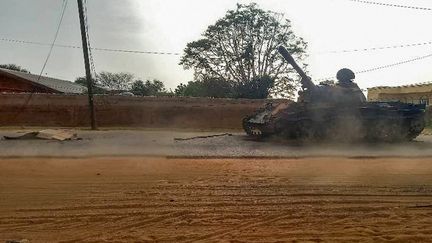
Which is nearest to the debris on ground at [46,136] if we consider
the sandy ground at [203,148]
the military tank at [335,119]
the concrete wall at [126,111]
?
the sandy ground at [203,148]

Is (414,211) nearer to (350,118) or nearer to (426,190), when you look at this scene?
(426,190)

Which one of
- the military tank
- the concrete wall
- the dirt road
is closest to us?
the dirt road

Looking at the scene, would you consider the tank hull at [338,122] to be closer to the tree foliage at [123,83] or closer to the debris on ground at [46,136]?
the debris on ground at [46,136]

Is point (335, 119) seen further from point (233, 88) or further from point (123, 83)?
point (123, 83)

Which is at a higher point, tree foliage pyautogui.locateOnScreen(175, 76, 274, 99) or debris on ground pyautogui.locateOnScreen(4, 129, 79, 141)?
tree foliage pyautogui.locateOnScreen(175, 76, 274, 99)

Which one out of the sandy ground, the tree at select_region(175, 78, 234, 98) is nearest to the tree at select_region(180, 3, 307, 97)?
the tree at select_region(175, 78, 234, 98)

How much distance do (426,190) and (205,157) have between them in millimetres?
5875

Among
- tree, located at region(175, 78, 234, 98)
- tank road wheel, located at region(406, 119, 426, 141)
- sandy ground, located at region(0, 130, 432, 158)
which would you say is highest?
tree, located at region(175, 78, 234, 98)

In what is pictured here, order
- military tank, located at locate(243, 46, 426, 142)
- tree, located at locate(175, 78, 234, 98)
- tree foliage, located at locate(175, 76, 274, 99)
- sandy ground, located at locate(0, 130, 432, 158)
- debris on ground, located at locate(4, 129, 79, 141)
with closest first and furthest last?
1. sandy ground, located at locate(0, 130, 432, 158)
2. debris on ground, located at locate(4, 129, 79, 141)
3. military tank, located at locate(243, 46, 426, 142)
4. tree foliage, located at locate(175, 76, 274, 99)
5. tree, located at locate(175, 78, 234, 98)

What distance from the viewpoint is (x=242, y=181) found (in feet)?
29.4

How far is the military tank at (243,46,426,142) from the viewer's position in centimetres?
1759

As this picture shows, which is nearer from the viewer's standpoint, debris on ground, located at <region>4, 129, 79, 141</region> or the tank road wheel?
debris on ground, located at <region>4, 129, 79, 141</region>

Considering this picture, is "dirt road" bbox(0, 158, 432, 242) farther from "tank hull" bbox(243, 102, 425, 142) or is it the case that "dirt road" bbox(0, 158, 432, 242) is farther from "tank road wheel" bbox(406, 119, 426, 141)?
"tank road wheel" bbox(406, 119, 426, 141)

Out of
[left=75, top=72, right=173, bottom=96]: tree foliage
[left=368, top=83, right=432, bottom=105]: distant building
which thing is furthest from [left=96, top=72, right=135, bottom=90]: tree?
[left=368, top=83, right=432, bottom=105]: distant building
